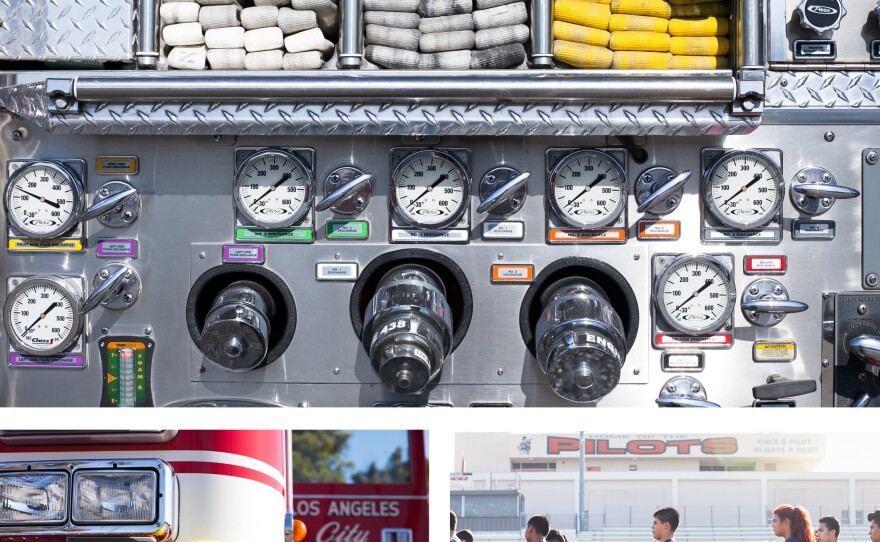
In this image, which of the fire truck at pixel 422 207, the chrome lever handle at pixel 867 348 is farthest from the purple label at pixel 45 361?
the chrome lever handle at pixel 867 348

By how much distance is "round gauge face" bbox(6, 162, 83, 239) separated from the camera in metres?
3.14

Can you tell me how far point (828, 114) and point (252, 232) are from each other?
1.95 m

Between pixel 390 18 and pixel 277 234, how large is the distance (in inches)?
31.5

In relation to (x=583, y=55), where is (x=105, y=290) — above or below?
below

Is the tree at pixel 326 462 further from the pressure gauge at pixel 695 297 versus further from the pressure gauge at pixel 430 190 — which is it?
the pressure gauge at pixel 695 297

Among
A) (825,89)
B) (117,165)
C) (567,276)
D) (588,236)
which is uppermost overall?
(825,89)

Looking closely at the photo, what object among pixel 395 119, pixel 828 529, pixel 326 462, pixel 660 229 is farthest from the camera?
pixel 326 462

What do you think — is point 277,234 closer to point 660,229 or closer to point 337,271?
point 337,271

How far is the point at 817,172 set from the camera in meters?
3.09

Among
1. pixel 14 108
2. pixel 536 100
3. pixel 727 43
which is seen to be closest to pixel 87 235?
pixel 14 108

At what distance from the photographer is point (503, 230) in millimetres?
3113

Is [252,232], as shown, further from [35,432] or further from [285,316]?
[35,432]

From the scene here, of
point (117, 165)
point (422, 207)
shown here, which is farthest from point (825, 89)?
point (117, 165)

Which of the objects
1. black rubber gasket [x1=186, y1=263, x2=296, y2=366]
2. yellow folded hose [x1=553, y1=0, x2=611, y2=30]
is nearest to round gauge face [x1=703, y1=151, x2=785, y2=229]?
yellow folded hose [x1=553, y1=0, x2=611, y2=30]
